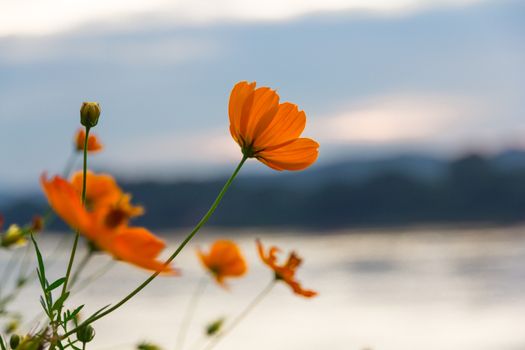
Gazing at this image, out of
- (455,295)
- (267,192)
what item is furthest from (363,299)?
(267,192)

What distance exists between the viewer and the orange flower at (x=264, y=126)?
596 millimetres

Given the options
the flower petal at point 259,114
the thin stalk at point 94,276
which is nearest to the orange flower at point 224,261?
the thin stalk at point 94,276

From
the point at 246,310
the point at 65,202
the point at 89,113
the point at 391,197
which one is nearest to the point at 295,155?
the point at 89,113

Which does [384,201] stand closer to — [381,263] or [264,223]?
[264,223]

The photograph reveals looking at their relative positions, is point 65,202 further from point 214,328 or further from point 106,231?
point 214,328

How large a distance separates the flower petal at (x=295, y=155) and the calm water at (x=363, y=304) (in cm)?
57

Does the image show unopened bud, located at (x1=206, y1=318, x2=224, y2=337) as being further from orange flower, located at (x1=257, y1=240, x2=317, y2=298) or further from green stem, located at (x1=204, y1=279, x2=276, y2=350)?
orange flower, located at (x1=257, y1=240, x2=317, y2=298)

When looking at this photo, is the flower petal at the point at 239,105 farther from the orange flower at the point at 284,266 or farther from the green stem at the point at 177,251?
the orange flower at the point at 284,266

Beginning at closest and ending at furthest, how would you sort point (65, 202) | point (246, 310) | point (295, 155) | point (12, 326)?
point (65, 202), point (295, 155), point (246, 310), point (12, 326)

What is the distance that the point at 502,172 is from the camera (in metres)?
24.1

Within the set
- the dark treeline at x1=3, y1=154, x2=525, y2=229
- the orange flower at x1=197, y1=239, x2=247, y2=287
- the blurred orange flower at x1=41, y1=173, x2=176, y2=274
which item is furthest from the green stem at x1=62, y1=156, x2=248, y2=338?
the dark treeline at x1=3, y1=154, x2=525, y2=229

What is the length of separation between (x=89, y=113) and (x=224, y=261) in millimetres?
722

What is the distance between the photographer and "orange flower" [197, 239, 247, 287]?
4.18 feet

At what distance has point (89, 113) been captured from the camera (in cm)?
59
